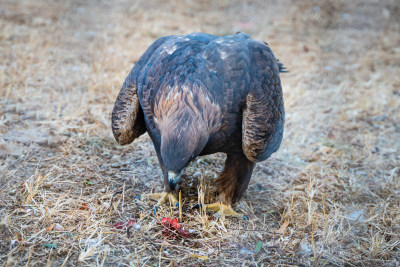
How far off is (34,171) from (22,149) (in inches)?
15.9

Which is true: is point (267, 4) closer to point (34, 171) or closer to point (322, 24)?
point (322, 24)

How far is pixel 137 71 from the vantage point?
375 centimetres

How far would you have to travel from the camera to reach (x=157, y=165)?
4.54 metres

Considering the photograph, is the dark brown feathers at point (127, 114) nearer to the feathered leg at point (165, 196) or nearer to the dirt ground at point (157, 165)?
the feathered leg at point (165, 196)

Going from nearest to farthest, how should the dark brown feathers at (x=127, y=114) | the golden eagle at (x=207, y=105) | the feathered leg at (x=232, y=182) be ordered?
the golden eagle at (x=207, y=105) → the dark brown feathers at (x=127, y=114) → the feathered leg at (x=232, y=182)

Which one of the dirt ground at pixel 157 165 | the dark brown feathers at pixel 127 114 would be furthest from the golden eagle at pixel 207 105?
the dirt ground at pixel 157 165

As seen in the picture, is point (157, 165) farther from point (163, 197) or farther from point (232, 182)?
point (232, 182)

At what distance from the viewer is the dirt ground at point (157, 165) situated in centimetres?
324

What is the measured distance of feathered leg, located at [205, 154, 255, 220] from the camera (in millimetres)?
3879

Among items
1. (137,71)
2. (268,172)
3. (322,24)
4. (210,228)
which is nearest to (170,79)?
(137,71)

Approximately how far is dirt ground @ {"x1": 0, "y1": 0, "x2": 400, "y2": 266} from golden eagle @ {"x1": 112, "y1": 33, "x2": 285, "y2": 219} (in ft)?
1.63

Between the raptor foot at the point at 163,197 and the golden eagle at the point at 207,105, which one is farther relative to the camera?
the raptor foot at the point at 163,197

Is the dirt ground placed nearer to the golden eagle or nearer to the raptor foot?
the raptor foot

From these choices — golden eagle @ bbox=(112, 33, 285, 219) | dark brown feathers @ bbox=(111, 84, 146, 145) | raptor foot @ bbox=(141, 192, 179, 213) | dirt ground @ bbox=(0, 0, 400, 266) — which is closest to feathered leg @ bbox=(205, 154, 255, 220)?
golden eagle @ bbox=(112, 33, 285, 219)
